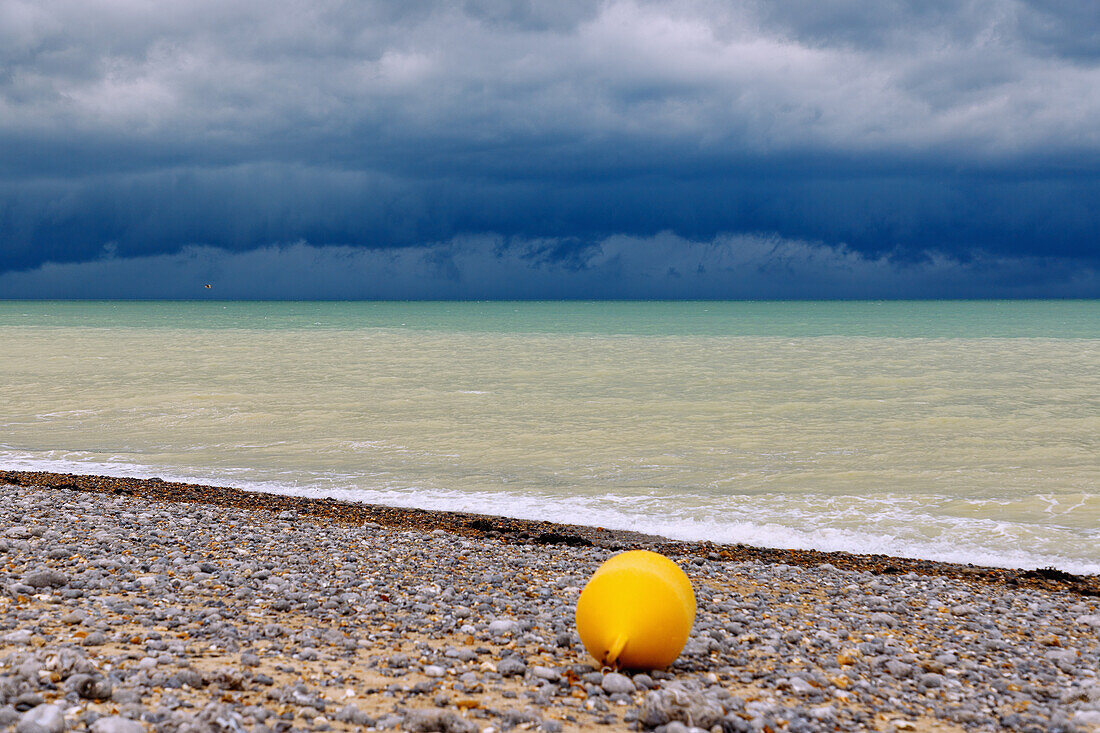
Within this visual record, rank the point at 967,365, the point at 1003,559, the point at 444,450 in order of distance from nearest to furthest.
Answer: the point at 1003,559 < the point at 444,450 < the point at 967,365

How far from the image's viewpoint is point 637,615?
19.6 feet

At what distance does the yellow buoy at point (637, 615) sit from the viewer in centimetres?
597

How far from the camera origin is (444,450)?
18922mm

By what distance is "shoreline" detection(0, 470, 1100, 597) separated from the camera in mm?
10500

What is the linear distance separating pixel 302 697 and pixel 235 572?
3.68 m

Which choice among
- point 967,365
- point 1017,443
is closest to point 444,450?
point 1017,443

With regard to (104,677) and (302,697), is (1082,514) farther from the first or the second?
(104,677)

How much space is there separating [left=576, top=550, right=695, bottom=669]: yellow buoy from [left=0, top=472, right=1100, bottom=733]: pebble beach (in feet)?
0.58

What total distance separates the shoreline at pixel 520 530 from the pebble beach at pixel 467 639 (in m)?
0.10

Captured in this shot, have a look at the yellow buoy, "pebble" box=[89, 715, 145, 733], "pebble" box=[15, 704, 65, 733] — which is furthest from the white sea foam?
"pebble" box=[15, 704, 65, 733]

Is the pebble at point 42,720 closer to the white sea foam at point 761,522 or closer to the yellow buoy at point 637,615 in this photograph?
the yellow buoy at point 637,615

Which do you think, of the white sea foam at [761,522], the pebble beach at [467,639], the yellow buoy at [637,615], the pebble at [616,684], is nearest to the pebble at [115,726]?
the pebble beach at [467,639]

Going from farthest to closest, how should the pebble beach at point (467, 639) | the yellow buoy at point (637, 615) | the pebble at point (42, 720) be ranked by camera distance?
the yellow buoy at point (637, 615) < the pebble beach at point (467, 639) < the pebble at point (42, 720)

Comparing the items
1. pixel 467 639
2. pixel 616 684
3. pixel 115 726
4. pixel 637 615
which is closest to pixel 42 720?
pixel 115 726
